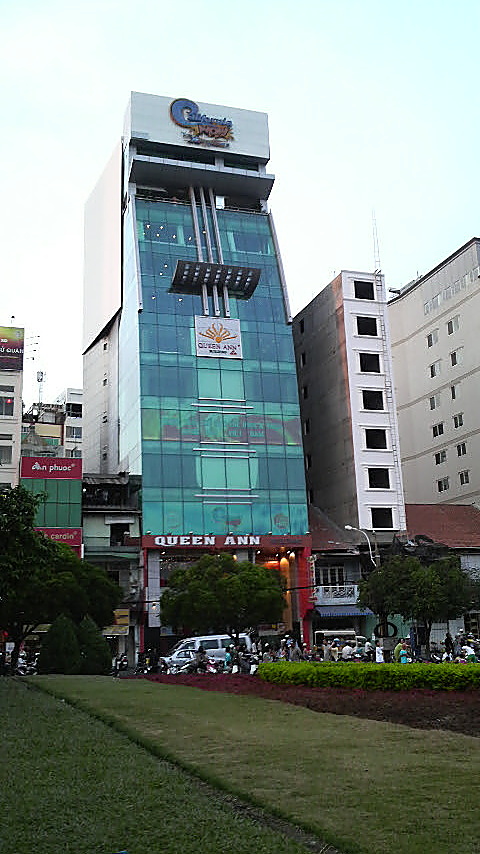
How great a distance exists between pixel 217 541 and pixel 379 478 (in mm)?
18744

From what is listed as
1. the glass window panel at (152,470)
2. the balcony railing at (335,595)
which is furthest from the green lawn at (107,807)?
the balcony railing at (335,595)

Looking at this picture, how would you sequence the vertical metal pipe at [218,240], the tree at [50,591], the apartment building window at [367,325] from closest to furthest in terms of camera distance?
the tree at [50,591] < the vertical metal pipe at [218,240] < the apartment building window at [367,325]

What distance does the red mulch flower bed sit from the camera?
18266mm

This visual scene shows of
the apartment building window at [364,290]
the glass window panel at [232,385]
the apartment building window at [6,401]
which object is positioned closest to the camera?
the glass window panel at [232,385]

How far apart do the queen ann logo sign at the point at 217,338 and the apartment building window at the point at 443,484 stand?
3045 centimetres

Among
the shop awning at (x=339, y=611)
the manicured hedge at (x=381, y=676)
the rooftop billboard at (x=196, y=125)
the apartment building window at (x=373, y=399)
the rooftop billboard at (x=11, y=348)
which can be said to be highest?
the rooftop billboard at (x=196, y=125)

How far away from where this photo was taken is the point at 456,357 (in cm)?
9606

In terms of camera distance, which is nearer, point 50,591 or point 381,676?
point 381,676

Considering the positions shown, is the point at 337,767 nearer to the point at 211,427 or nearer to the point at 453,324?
the point at 211,427

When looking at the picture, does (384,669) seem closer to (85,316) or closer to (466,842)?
(466,842)

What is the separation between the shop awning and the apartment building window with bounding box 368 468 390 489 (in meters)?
12.7

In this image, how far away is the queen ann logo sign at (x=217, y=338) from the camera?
264 ft

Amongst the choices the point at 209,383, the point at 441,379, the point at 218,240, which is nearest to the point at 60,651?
the point at 209,383

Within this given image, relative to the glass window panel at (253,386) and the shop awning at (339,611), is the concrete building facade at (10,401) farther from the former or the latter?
the shop awning at (339,611)
